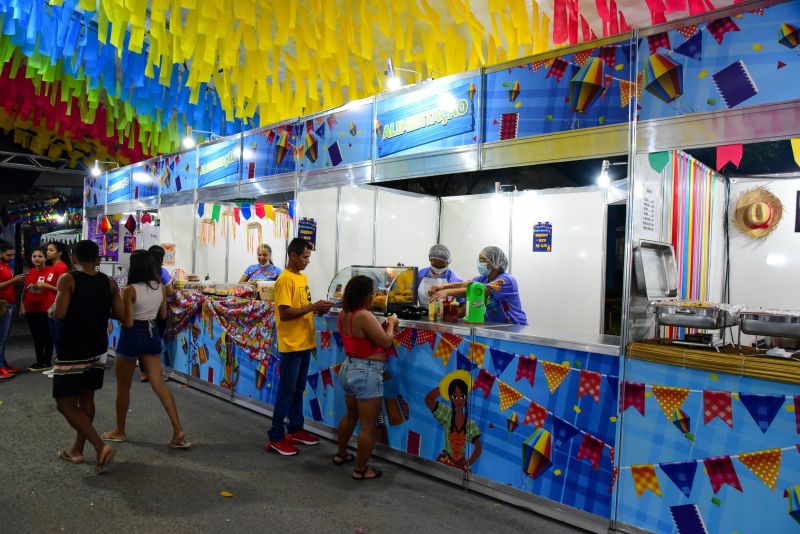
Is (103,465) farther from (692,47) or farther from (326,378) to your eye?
(692,47)

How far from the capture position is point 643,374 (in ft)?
9.58

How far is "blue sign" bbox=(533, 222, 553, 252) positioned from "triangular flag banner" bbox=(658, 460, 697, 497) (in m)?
4.11

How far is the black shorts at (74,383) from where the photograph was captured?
362 centimetres

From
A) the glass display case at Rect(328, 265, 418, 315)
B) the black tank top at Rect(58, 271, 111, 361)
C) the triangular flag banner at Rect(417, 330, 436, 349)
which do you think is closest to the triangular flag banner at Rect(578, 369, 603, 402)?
the triangular flag banner at Rect(417, 330, 436, 349)

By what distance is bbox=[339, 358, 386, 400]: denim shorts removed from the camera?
359cm

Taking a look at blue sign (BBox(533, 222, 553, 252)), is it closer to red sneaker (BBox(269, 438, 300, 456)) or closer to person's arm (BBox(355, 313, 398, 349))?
person's arm (BBox(355, 313, 398, 349))

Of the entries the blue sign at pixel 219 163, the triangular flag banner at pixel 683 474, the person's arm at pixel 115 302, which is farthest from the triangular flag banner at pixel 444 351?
the blue sign at pixel 219 163

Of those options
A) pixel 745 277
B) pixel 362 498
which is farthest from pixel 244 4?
pixel 745 277

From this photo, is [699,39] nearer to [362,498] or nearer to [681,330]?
[681,330]

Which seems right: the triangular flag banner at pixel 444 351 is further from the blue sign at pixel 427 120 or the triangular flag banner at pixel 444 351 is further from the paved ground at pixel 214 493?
the blue sign at pixel 427 120

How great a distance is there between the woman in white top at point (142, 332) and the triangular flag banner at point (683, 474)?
3.49 m

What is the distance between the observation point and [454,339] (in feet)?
12.3

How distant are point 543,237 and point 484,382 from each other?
3.58m

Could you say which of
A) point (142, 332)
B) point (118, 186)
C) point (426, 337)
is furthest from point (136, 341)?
point (118, 186)
